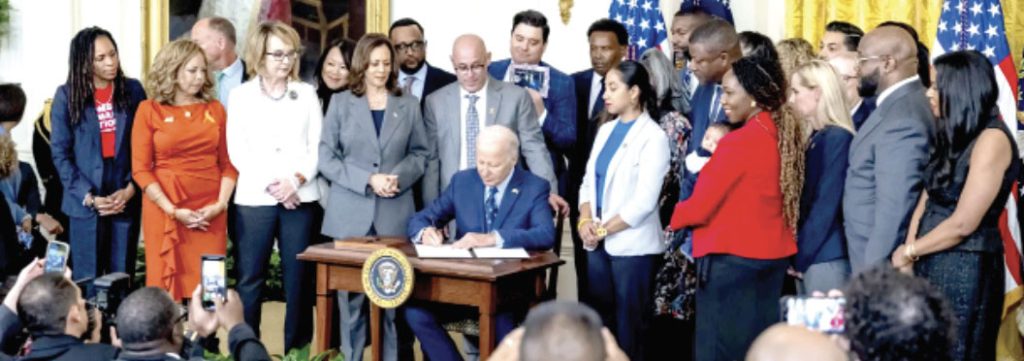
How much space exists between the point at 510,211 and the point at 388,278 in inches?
26.2

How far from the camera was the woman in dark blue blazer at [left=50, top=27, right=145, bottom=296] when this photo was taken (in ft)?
21.9

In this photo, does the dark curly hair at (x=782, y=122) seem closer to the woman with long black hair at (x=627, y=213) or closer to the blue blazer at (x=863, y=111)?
the blue blazer at (x=863, y=111)

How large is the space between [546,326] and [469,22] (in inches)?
244

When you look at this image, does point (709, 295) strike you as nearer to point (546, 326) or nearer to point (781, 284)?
point (781, 284)

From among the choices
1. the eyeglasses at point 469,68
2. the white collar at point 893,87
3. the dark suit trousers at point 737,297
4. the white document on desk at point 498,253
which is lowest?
the dark suit trousers at point 737,297

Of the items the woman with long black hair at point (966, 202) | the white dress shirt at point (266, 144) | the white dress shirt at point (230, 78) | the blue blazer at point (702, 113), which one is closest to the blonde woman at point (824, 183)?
the woman with long black hair at point (966, 202)

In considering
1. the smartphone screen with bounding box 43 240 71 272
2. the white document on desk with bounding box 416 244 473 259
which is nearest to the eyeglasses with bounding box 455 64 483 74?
the white document on desk with bounding box 416 244 473 259

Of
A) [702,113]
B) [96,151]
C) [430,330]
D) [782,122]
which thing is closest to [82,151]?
[96,151]

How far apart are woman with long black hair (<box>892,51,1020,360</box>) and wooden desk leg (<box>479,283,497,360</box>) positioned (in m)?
1.61

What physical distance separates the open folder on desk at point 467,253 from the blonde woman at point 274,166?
1.01m

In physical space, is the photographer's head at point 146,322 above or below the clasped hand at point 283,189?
below

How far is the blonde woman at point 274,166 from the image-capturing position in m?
6.53

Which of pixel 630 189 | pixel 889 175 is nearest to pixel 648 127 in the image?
pixel 630 189

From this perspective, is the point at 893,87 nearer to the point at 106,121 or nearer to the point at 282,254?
the point at 282,254
